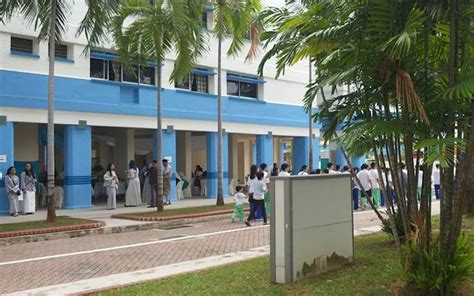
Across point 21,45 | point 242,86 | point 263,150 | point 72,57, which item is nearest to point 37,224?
point 21,45

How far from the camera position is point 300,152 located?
3266cm

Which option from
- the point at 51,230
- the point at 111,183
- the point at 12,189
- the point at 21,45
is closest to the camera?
the point at 51,230

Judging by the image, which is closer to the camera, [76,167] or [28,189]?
[28,189]

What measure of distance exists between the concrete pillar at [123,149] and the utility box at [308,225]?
18.9 metres

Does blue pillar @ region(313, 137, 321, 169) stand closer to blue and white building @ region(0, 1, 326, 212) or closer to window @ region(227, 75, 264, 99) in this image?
blue and white building @ region(0, 1, 326, 212)

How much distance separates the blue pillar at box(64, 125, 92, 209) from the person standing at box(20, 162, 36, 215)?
1606mm

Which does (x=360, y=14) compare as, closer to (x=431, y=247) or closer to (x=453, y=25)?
(x=453, y=25)

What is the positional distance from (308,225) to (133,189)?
1536 centimetres

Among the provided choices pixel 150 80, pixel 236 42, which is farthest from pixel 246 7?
pixel 150 80

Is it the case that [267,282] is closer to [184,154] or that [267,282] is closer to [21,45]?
[21,45]

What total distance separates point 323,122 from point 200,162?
2398 cm

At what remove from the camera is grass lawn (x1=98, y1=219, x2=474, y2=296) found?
6910mm

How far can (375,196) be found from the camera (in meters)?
21.0

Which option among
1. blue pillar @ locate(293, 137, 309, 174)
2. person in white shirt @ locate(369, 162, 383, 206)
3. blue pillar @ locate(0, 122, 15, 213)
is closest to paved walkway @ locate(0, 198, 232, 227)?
blue pillar @ locate(0, 122, 15, 213)
